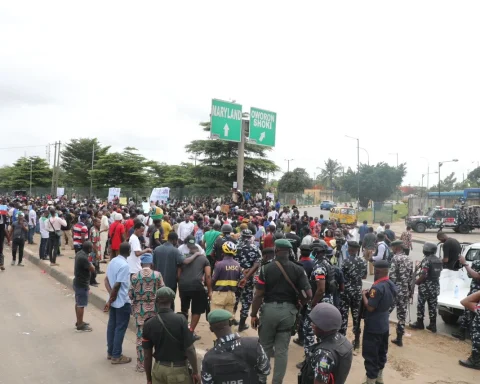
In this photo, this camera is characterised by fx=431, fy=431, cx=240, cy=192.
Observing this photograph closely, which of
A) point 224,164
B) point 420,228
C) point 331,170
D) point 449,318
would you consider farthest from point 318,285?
point 331,170

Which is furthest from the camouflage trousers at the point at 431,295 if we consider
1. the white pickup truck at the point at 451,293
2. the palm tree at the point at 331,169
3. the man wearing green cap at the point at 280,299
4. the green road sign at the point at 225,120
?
the palm tree at the point at 331,169

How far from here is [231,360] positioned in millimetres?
3139

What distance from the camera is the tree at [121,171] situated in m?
48.2

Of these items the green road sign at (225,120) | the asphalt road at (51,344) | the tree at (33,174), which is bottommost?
the asphalt road at (51,344)

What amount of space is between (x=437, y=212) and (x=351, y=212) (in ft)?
25.4

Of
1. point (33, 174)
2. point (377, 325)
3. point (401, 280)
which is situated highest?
point (33, 174)

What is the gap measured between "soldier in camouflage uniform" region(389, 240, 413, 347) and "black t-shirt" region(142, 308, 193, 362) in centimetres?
450

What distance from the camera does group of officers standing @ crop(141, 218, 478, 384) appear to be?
3.17 m

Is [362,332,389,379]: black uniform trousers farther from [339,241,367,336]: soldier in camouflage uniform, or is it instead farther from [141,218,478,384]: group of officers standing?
[339,241,367,336]: soldier in camouflage uniform

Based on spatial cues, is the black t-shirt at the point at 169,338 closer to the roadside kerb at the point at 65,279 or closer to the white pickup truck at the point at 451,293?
the roadside kerb at the point at 65,279

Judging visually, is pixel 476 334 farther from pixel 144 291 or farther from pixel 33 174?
pixel 33 174

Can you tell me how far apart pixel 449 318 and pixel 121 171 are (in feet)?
145

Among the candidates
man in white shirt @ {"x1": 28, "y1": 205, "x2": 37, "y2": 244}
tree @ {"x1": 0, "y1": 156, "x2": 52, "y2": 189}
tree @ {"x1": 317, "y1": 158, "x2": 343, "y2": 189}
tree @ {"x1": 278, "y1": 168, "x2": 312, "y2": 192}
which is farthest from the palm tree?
man in white shirt @ {"x1": 28, "y1": 205, "x2": 37, "y2": 244}

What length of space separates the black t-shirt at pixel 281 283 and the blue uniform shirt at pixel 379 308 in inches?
33.4
